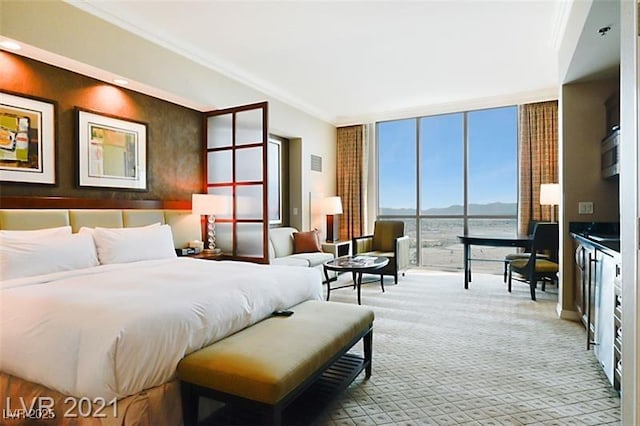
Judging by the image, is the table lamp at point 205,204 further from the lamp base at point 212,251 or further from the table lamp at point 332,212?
the table lamp at point 332,212

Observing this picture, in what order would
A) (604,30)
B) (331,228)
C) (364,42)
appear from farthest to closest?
(331,228), (364,42), (604,30)

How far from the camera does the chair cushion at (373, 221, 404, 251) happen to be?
5.96m

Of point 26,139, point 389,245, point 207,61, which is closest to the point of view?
point 26,139

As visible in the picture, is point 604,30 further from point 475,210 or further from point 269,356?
point 475,210

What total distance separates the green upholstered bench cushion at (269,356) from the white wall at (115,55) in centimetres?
278

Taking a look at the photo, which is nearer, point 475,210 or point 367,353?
point 367,353

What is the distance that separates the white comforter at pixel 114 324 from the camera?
5.00ft

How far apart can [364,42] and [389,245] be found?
3.21m

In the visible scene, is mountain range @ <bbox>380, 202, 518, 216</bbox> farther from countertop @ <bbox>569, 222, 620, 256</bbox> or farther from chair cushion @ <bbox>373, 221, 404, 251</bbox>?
countertop @ <bbox>569, 222, 620, 256</bbox>

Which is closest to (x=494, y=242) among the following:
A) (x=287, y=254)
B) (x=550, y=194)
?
(x=550, y=194)

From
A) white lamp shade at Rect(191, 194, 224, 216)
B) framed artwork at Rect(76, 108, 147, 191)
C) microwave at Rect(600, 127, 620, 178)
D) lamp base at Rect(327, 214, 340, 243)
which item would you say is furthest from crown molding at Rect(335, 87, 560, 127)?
framed artwork at Rect(76, 108, 147, 191)

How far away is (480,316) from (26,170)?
14.4 ft

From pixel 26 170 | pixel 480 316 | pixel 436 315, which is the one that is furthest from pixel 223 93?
pixel 480 316

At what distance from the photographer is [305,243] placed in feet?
18.6
